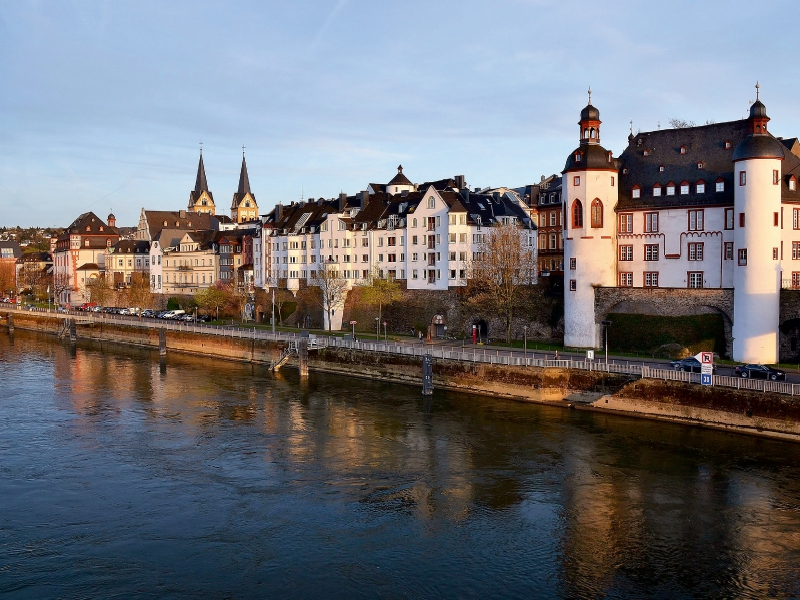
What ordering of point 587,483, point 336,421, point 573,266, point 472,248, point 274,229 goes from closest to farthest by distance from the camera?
point 587,483, point 336,421, point 573,266, point 472,248, point 274,229

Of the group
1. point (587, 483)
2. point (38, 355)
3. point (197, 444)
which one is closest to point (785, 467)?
point (587, 483)

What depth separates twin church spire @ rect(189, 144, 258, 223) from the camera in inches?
6969

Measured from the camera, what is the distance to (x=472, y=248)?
74438 mm

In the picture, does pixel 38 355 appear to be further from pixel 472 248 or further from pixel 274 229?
pixel 472 248

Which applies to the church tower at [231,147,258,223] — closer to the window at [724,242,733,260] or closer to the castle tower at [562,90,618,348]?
the castle tower at [562,90,618,348]

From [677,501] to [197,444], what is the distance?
23077mm

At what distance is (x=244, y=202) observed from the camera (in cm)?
17712

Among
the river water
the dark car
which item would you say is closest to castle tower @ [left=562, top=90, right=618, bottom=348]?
the river water

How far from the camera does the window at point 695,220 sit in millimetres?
59562

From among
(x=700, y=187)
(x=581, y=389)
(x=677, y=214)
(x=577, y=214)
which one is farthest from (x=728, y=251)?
(x=581, y=389)

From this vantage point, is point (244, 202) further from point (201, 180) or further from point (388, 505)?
point (388, 505)

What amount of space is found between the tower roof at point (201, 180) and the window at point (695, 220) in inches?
5607

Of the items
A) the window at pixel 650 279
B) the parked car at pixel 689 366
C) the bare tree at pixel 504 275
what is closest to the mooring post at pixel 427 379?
the bare tree at pixel 504 275

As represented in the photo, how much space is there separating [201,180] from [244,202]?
1528 cm
